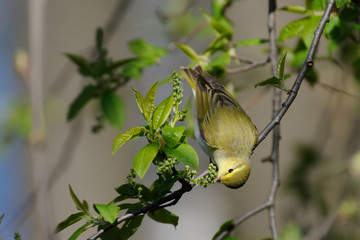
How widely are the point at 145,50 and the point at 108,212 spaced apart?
141 cm

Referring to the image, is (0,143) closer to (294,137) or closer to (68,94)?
(68,94)

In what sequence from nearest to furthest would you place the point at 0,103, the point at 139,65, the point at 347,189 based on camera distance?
the point at 139,65 < the point at 347,189 < the point at 0,103

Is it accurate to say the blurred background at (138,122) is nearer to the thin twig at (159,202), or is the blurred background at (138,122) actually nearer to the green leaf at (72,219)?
the green leaf at (72,219)

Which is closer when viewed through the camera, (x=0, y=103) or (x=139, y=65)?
(x=139, y=65)

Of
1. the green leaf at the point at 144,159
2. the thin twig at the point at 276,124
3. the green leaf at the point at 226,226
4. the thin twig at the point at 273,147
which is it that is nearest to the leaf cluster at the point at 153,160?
the green leaf at the point at 144,159

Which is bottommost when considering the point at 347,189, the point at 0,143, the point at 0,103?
the point at 347,189

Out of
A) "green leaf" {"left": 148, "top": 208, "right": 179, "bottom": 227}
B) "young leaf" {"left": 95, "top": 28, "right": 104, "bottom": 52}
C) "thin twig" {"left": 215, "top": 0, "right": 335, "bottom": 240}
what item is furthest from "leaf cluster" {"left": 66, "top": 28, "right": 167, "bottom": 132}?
"green leaf" {"left": 148, "top": 208, "right": 179, "bottom": 227}

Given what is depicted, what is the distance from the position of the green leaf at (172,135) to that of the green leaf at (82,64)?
115 cm

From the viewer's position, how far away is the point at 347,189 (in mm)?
3414

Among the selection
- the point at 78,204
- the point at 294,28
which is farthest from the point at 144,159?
the point at 294,28

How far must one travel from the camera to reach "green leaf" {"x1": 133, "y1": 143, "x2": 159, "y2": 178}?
4.71 feet

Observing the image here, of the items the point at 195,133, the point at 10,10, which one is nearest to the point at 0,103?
the point at 10,10

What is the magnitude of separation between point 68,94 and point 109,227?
298 cm

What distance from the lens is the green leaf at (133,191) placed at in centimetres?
155
